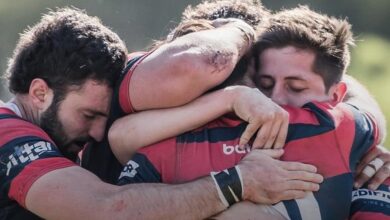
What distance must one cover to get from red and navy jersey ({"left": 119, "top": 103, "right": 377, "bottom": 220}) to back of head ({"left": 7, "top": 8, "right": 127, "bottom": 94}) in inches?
17.5

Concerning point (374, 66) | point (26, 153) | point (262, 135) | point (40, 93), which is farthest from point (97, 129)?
point (374, 66)

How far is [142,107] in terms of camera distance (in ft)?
9.39

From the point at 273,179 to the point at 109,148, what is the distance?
594 mm

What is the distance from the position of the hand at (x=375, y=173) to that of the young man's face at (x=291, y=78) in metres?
0.23

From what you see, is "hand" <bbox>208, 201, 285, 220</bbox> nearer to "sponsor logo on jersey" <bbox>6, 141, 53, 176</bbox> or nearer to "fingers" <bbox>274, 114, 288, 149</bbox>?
"fingers" <bbox>274, 114, 288, 149</bbox>

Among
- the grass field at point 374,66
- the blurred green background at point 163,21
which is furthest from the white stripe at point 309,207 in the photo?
the grass field at point 374,66

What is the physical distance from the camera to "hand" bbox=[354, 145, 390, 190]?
302 cm

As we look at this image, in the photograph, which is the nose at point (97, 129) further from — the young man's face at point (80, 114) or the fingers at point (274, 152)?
the fingers at point (274, 152)

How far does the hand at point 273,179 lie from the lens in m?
2.71

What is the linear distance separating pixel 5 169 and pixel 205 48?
2.23 ft

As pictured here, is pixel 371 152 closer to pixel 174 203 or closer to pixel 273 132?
pixel 273 132

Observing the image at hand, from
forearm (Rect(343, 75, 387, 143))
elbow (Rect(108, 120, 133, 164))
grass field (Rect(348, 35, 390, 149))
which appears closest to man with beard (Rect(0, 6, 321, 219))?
elbow (Rect(108, 120, 133, 164))

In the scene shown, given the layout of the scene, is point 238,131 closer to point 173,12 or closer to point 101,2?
point 101,2

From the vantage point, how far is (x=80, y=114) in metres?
3.16
